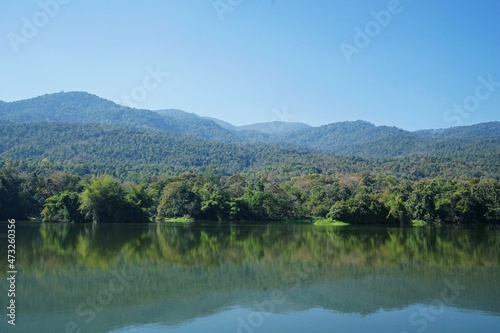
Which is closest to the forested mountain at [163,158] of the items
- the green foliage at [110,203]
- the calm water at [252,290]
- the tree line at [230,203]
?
→ the tree line at [230,203]

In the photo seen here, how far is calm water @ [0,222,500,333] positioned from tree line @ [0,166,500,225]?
25.9 m

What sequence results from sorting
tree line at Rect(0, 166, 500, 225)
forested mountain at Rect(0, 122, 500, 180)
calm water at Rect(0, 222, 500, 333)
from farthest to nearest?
1. forested mountain at Rect(0, 122, 500, 180)
2. tree line at Rect(0, 166, 500, 225)
3. calm water at Rect(0, 222, 500, 333)

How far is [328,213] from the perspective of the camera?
50281 millimetres

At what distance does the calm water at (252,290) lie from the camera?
32.4ft

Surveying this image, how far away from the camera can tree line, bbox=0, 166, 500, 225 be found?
46.8 meters

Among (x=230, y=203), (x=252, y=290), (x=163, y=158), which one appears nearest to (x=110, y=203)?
(x=230, y=203)

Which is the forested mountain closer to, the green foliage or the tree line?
the tree line

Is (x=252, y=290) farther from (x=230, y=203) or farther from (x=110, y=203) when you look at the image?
(x=230, y=203)

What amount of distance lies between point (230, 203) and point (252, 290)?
1613 inches

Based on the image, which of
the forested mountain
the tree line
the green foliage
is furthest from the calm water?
the forested mountain

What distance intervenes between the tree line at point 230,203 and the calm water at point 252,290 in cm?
2590

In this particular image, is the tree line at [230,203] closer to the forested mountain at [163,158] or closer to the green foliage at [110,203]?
the green foliage at [110,203]

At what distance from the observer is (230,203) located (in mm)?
53875

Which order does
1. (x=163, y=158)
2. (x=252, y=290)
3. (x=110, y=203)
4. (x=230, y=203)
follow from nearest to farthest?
1. (x=252, y=290)
2. (x=110, y=203)
3. (x=230, y=203)
4. (x=163, y=158)
